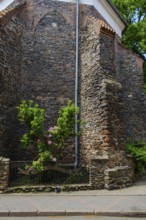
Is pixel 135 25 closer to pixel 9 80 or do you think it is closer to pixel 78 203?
pixel 9 80

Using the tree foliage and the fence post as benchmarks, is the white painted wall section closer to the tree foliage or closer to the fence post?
the tree foliage

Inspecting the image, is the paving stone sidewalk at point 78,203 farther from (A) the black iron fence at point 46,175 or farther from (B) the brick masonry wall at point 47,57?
(B) the brick masonry wall at point 47,57

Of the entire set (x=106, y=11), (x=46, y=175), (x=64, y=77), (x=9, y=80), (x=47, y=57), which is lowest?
(x=46, y=175)

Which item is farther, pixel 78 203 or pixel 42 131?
pixel 42 131

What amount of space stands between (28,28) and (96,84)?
4.97 meters

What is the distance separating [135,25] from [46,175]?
13391 mm

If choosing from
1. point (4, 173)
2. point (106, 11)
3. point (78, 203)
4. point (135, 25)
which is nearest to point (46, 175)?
point (4, 173)

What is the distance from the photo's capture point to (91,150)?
11406 millimetres

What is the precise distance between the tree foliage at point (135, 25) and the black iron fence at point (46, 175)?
11.3m

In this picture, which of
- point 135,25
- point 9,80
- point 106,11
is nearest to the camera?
point 9,80

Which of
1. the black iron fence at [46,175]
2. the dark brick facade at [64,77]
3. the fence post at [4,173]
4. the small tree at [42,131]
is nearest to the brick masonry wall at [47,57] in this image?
the dark brick facade at [64,77]

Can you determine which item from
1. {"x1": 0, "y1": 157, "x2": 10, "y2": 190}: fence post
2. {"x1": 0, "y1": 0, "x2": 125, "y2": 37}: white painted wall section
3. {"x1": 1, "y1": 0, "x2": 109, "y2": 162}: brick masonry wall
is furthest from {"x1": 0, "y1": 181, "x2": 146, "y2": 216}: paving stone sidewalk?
{"x1": 0, "y1": 0, "x2": 125, "y2": 37}: white painted wall section

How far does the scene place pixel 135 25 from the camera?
18562 mm

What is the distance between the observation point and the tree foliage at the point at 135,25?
18172mm
